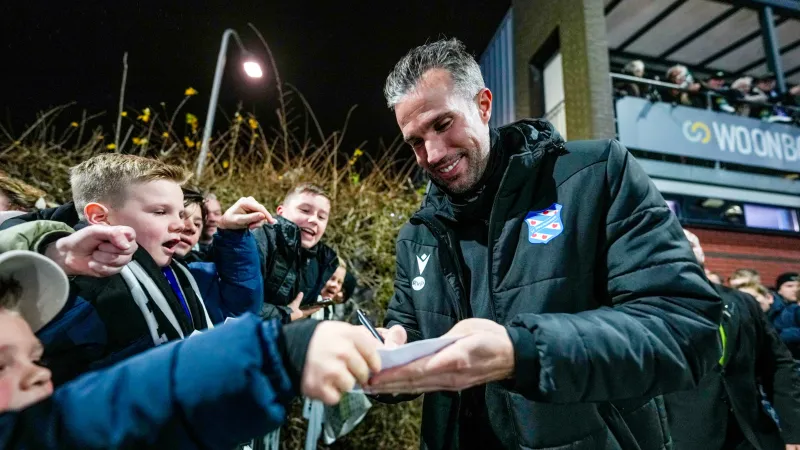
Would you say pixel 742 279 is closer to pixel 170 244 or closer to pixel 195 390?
pixel 170 244

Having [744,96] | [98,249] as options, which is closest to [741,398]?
[98,249]

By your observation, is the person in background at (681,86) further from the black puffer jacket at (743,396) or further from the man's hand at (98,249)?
the man's hand at (98,249)

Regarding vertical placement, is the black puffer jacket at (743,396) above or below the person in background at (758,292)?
below

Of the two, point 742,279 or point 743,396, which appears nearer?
point 743,396

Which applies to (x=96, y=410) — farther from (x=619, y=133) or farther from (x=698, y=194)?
(x=698, y=194)

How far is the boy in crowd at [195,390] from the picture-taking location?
33.0 inches

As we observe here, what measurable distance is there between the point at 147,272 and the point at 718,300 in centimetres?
196

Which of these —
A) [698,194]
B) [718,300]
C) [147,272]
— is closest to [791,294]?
[698,194]

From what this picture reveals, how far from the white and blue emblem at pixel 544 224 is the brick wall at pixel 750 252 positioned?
942 cm

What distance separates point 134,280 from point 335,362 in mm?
1312

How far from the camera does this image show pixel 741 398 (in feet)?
8.88

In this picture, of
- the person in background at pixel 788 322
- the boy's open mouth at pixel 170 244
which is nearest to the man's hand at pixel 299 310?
the boy's open mouth at pixel 170 244

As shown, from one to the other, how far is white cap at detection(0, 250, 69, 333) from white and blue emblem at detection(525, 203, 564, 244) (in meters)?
1.27

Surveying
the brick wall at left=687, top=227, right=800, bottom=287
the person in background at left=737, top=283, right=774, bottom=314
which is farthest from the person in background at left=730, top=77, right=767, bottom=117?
the person in background at left=737, top=283, right=774, bottom=314
